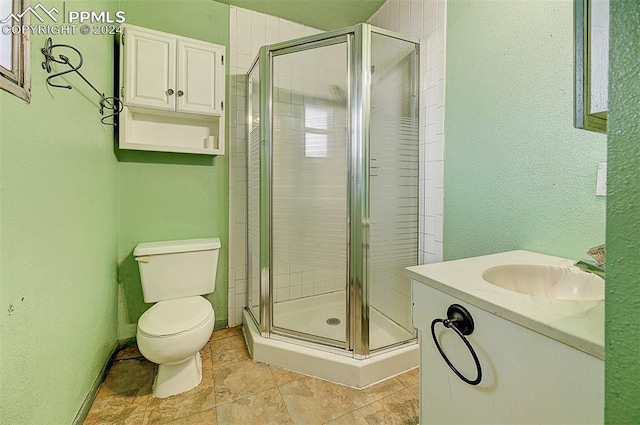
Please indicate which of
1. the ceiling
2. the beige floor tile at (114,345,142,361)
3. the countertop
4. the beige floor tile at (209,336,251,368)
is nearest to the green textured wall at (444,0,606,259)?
the countertop

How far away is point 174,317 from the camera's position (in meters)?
1.47

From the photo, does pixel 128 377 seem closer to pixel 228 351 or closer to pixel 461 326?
pixel 228 351

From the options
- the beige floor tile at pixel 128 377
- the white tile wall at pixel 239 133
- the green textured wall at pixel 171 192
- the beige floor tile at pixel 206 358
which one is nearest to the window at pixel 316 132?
the white tile wall at pixel 239 133

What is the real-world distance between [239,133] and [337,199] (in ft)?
3.19

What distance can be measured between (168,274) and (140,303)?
41 cm

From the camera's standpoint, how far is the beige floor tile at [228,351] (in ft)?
5.62

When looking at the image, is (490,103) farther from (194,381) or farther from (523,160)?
(194,381)

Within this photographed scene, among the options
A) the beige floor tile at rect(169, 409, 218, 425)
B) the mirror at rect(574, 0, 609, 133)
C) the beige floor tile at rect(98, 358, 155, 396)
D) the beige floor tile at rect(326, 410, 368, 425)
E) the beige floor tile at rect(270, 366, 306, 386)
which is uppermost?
the mirror at rect(574, 0, 609, 133)

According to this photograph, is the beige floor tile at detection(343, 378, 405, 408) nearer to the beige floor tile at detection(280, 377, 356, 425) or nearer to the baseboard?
the beige floor tile at detection(280, 377, 356, 425)

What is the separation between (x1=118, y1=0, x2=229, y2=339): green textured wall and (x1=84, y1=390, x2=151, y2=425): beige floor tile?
57 centimetres

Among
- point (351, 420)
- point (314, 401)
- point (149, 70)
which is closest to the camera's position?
point (351, 420)

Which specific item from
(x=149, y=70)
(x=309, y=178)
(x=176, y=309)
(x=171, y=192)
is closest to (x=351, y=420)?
(x=176, y=309)

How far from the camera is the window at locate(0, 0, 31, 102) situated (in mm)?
763

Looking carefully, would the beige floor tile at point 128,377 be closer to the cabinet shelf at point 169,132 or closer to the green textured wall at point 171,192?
the green textured wall at point 171,192
